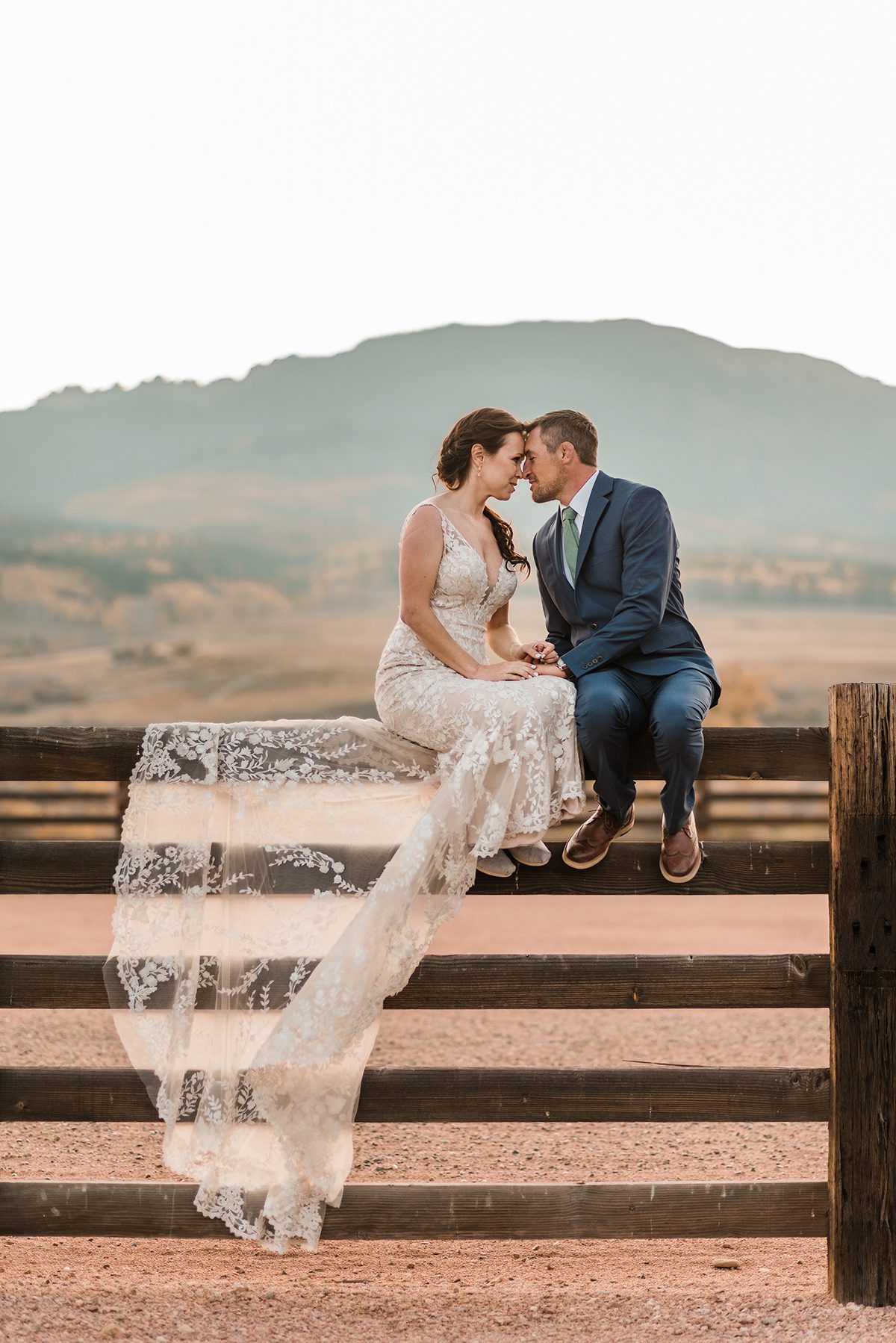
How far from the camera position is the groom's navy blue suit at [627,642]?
159 inches

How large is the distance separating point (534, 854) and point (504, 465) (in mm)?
1414

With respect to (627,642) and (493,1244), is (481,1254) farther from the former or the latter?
(627,642)

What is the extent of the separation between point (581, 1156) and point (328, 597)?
101m

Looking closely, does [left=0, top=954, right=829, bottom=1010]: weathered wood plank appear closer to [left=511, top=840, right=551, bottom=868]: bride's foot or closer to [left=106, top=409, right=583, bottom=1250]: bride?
[left=106, top=409, right=583, bottom=1250]: bride

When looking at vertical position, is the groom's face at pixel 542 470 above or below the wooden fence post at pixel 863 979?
above

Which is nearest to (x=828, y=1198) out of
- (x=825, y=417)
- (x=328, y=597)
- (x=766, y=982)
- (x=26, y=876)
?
(x=766, y=982)

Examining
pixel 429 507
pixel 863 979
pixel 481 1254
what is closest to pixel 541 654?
pixel 429 507

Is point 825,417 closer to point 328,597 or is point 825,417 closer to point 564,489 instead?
point 328,597

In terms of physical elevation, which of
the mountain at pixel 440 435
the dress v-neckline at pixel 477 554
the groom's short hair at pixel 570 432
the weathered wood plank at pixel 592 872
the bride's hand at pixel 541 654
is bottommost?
the weathered wood plank at pixel 592 872

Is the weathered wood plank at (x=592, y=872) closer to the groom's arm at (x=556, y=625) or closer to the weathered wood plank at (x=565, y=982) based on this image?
the weathered wood plank at (x=565, y=982)

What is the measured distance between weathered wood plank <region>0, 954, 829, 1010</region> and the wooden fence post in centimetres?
14

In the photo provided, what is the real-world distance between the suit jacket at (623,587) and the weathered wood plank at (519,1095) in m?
1.31

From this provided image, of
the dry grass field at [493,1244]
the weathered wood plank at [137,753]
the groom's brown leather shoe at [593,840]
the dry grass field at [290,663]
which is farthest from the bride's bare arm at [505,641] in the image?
the dry grass field at [290,663]

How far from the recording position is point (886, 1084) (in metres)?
4.19
